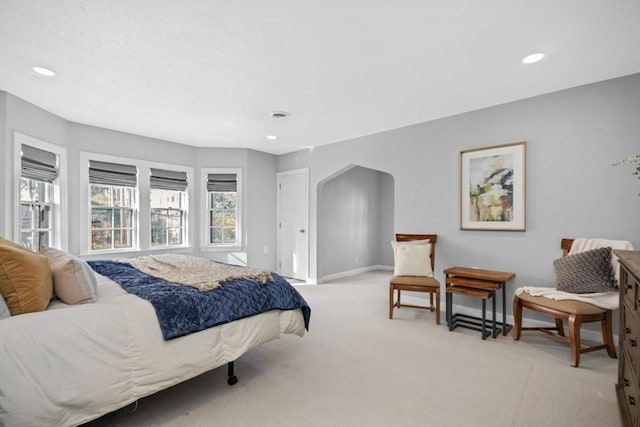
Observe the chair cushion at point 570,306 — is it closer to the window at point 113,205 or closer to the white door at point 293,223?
the white door at point 293,223

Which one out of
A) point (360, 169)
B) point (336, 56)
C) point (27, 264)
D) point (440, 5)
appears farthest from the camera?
point (360, 169)

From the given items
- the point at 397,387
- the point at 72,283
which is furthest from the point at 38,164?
the point at 397,387

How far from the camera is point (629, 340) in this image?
1.70 meters

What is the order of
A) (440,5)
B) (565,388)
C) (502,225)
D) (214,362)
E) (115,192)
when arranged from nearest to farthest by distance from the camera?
(440,5), (214,362), (565,388), (502,225), (115,192)

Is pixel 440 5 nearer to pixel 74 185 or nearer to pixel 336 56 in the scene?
pixel 336 56

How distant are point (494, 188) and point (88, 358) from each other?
4018mm

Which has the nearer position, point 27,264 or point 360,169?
point 27,264

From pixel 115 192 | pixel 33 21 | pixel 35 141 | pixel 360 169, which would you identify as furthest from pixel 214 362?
pixel 360 169

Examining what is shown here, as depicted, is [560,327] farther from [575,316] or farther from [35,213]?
[35,213]

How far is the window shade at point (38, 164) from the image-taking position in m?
3.59

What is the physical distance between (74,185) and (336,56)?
4093 mm

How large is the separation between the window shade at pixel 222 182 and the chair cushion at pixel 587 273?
4.94 metres

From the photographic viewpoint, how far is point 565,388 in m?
2.24

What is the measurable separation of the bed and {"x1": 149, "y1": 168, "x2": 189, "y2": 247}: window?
346 centimetres
